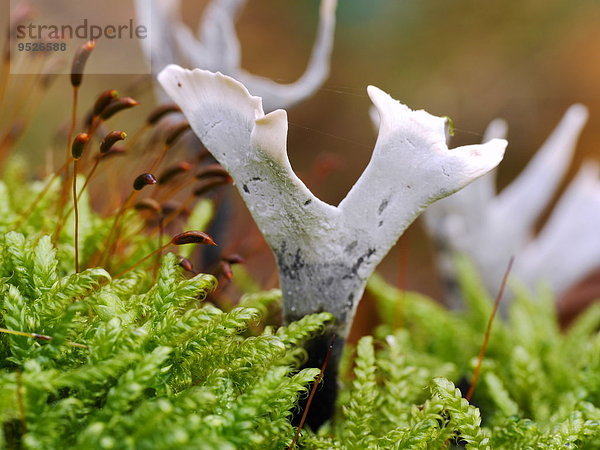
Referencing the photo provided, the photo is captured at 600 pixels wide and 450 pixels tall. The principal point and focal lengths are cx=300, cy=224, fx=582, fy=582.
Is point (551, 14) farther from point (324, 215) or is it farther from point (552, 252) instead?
point (324, 215)

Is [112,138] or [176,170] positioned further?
[176,170]

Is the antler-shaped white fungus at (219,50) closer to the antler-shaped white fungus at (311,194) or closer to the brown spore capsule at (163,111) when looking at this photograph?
the brown spore capsule at (163,111)

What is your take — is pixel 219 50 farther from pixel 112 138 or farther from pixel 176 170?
pixel 112 138

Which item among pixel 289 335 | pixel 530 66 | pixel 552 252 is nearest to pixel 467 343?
pixel 552 252

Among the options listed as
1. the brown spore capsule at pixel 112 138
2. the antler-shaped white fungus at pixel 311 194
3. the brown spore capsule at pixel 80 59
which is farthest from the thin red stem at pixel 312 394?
the brown spore capsule at pixel 80 59

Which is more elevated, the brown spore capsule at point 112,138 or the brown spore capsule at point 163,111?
the brown spore capsule at point 163,111

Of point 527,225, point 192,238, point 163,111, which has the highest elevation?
point 163,111

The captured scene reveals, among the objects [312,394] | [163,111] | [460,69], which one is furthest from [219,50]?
[460,69]
